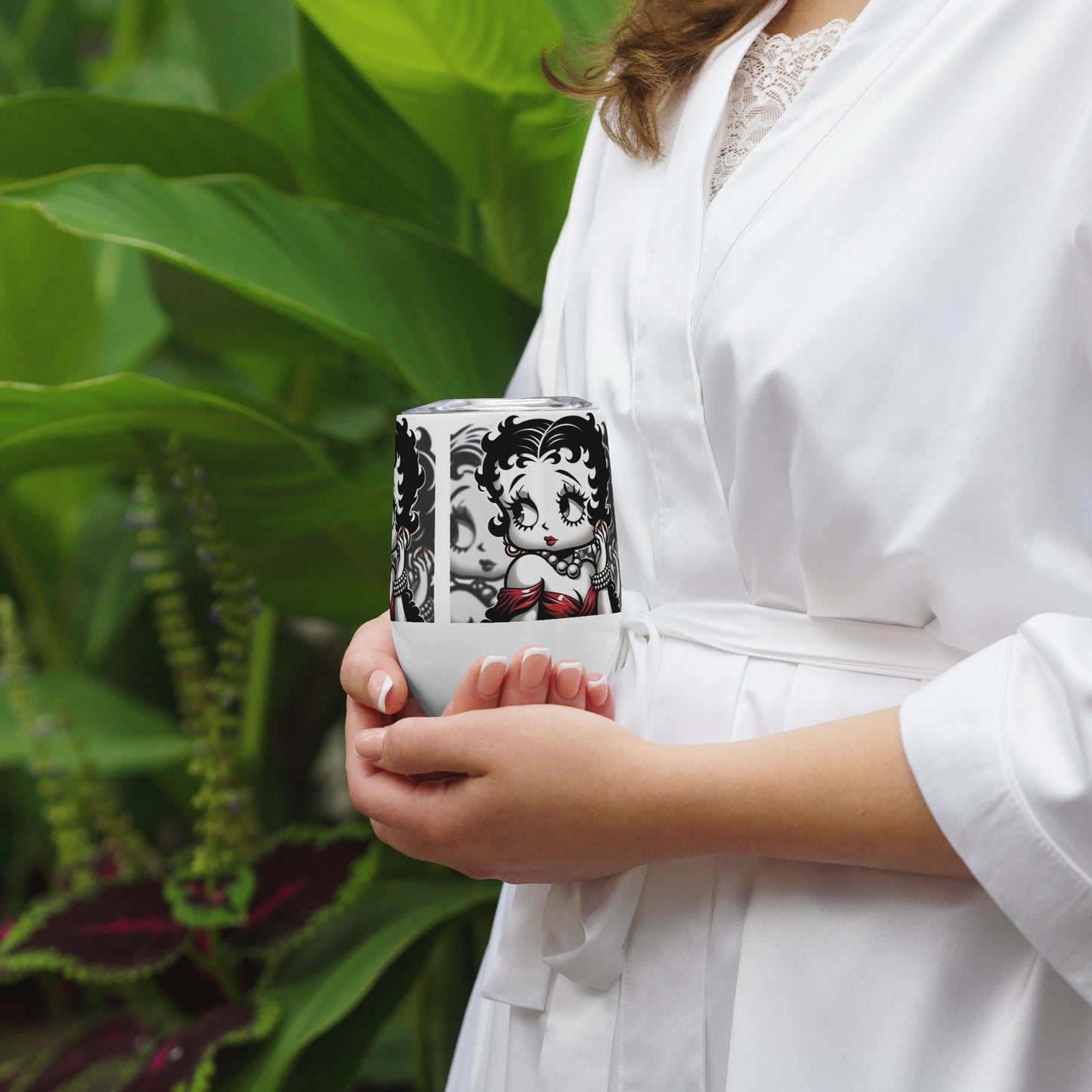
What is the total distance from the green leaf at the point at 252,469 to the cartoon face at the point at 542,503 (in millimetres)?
383

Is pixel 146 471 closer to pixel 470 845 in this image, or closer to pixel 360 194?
pixel 360 194

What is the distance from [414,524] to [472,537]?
28 millimetres

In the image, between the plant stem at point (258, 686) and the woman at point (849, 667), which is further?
the plant stem at point (258, 686)

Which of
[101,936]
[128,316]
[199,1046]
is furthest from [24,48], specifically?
[199,1046]

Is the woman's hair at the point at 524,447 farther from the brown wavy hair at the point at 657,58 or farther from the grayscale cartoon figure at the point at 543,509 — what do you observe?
the brown wavy hair at the point at 657,58

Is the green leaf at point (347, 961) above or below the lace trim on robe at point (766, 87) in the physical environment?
below

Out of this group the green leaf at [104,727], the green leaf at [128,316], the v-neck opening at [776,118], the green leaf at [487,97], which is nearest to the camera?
the v-neck opening at [776,118]

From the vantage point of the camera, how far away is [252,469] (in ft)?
2.75

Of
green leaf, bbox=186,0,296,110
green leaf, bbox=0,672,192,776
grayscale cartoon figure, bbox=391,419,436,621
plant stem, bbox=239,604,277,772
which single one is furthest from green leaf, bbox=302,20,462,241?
grayscale cartoon figure, bbox=391,419,436,621

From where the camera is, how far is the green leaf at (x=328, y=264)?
77cm

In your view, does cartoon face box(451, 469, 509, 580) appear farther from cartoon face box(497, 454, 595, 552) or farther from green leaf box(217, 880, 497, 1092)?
green leaf box(217, 880, 497, 1092)

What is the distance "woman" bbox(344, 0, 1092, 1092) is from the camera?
0.41 m

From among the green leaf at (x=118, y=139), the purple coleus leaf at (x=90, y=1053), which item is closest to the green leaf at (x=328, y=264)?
the green leaf at (x=118, y=139)

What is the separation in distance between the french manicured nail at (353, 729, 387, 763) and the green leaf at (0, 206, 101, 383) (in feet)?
2.95
